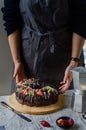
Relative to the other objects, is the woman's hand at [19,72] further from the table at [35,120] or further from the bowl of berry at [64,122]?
the bowl of berry at [64,122]

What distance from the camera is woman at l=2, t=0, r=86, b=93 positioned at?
143 cm

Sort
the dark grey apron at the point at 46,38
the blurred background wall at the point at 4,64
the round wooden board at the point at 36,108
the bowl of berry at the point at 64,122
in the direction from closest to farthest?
1. the bowl of berry at the point at 64,122
2. the round wooden board at the point at 36,108
3. the dark grey apron at the point at 46,38
4. the blurred background wall at the point at 4,64

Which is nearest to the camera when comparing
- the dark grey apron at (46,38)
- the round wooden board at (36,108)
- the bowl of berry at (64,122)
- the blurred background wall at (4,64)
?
the bowl of berry at (64,122)

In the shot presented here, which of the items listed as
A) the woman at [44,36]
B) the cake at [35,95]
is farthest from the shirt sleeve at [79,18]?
the cake at [35,95]

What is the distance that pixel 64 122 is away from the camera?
A: 99 centimetres

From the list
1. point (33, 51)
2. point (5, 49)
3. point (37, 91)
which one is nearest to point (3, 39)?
point (5, 49)

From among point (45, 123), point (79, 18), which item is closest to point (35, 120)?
point (45, 123)

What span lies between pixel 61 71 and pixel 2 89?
18.1 inches

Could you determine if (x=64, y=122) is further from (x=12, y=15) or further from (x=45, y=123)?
(x=12, y=15)

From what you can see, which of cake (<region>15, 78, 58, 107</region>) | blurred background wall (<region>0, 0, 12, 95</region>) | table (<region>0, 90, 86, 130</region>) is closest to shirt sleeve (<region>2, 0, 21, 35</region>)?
blurred background wall (<region>0, 0, 12, 95</region>)

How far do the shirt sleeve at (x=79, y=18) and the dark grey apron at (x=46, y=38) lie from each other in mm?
33

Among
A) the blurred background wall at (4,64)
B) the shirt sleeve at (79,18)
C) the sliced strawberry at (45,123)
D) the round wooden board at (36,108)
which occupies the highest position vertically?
the shirt sleeve at (79,18)

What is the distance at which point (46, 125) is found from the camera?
3.24 feet

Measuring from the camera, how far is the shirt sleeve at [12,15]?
1.50 meters
